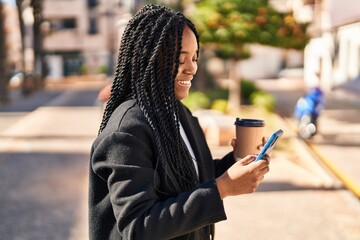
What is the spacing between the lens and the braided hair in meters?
1.98

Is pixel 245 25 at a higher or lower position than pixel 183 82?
lower

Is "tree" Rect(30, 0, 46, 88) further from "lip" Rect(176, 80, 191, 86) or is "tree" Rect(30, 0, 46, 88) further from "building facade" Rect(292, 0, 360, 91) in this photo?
"lip" Rect(176, 80, 191, 86)

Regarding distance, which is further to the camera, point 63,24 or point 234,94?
point 63,24

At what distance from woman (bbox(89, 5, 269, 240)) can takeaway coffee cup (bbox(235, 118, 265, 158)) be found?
25 cm

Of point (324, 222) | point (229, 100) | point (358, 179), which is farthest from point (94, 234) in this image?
point (229, 100)

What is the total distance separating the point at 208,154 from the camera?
246 cm

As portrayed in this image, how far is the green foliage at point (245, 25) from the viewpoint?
15.5 metres

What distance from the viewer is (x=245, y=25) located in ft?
50.7

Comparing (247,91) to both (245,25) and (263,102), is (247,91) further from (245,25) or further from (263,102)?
(245,25)

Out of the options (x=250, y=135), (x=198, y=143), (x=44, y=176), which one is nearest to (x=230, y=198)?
(x=44, y=176)

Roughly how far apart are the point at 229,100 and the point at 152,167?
16747 millimetres

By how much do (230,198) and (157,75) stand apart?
5531 millimetres

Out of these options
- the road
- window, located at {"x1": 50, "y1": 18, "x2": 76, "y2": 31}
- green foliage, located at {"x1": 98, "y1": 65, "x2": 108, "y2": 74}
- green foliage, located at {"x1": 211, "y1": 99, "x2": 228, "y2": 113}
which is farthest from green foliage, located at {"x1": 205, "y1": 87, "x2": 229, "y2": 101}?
window, located at {"x1": 50, "y1": 18, "x2": 76, "y2": 31}

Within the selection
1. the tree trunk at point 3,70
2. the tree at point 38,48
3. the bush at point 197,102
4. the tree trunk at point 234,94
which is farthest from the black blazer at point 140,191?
the tree at point 38,48
